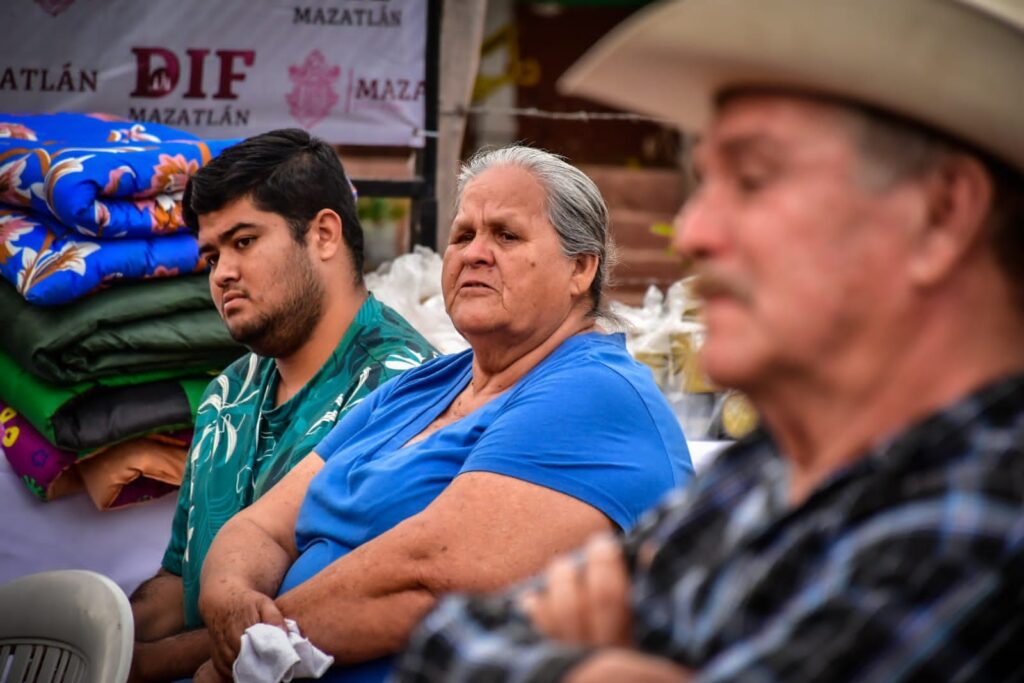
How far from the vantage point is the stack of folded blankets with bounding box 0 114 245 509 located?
12.3 feet

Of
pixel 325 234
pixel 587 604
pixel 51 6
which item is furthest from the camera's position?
pixel 51 6

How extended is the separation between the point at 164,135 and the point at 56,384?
92 centimetres

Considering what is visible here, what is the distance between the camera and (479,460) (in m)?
2.50

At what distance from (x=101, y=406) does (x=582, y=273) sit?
1.69m

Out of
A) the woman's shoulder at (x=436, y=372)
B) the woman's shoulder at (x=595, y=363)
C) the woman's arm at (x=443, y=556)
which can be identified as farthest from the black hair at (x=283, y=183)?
the woman's arm at (x=443, y=556)

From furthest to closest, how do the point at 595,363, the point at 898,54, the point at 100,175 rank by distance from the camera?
the point at 100,175 < the point at 595,363 < the point at 898,54

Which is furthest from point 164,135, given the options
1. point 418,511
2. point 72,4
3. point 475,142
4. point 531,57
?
point 531,57

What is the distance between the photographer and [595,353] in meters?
2.74

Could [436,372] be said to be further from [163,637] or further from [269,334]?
[163,637]

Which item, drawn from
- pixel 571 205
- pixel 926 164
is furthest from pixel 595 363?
pixel 926 164

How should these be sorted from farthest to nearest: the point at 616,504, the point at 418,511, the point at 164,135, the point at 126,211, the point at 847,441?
the point at 164,135
the point at 126,211
the point at 418,511
the point at 616,504
the point at 847,441

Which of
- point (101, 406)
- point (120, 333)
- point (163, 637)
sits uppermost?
point (120, 333)

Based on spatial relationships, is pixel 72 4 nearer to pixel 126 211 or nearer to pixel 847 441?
pixel 126 211

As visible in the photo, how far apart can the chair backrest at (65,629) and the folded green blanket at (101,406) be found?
39.1 inches
